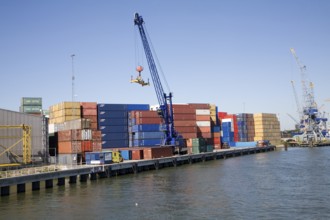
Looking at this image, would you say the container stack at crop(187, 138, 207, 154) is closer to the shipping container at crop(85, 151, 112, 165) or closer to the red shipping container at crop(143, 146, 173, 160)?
the red shipping container at crop(143, 146, 173, 160)

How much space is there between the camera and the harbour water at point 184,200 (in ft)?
106

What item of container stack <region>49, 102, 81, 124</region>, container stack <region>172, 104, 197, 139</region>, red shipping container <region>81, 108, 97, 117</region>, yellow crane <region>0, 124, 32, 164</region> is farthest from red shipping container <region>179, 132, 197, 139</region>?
yellow crane <region>0, 124, 32, 164</region>

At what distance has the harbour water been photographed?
32.2 m

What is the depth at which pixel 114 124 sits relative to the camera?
9675cm

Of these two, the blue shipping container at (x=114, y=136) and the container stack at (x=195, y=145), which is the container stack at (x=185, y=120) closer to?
the container stack at (x=195, y=145)

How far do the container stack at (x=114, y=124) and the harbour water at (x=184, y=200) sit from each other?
4057cm

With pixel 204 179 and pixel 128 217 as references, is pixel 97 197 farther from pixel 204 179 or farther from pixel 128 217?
pixel 204 179

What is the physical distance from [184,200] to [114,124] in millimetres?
60740

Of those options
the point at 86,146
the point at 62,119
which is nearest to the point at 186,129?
the point at 62,119

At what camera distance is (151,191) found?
45344 millimetres

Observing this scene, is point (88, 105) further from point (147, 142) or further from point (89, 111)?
point (147, 142)

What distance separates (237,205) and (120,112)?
221ft

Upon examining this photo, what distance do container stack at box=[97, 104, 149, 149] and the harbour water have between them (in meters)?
40.6

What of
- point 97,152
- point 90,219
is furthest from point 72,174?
point 90,219
